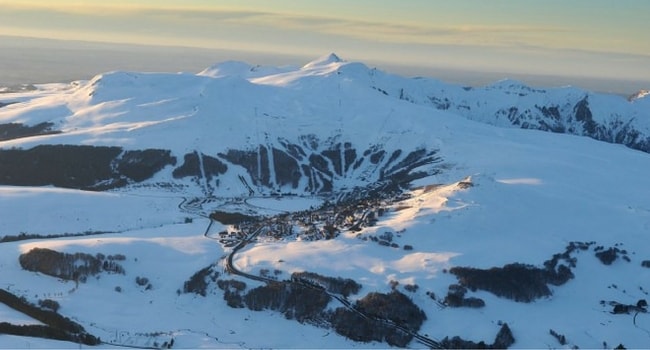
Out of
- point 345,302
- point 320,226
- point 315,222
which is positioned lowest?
point 345,302

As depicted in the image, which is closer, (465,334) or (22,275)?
(465,334)

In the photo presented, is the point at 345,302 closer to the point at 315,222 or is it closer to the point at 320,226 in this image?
the point at 320,226

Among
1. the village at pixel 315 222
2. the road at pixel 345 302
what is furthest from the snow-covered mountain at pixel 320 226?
the village at pixel 315 222

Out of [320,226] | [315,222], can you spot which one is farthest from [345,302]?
[315,222]

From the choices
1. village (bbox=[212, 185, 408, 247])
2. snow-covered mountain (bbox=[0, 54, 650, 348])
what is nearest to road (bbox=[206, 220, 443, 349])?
snow-covered mountain (bbox=[0, 54, 650, 348])

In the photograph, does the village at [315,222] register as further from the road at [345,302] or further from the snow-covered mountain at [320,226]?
the road at [345,302]

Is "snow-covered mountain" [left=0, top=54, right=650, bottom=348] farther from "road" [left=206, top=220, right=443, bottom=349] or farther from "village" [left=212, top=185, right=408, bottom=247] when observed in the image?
"village" [left=212, top=185, right=408, bottom=247]

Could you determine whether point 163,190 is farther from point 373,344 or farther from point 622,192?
point 622,192

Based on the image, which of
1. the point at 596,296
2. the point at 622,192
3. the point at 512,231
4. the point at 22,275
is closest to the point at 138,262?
the point at 22,275
